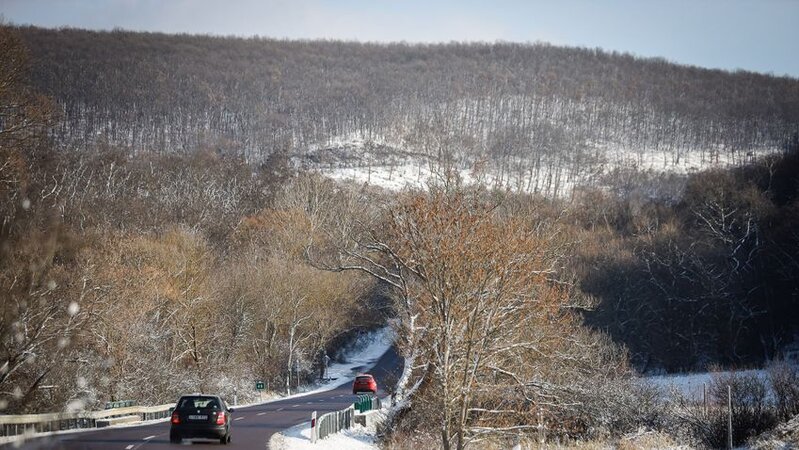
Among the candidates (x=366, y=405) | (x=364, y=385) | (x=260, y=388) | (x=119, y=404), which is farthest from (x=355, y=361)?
(x=119, y=404)

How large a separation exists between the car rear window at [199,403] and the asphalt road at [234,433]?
1.11 m

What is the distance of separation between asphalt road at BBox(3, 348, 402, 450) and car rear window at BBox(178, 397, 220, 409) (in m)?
1.11

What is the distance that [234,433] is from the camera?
2991 cm

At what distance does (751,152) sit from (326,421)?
571 ft

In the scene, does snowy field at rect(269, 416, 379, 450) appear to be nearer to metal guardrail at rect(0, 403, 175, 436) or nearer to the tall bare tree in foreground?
the tall bare tree in foreground

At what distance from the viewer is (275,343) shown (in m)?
62.8

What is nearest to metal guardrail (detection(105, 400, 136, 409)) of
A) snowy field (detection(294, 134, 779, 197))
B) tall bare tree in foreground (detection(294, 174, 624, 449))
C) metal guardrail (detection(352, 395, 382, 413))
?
metal guardrail (detection(352, 395, 382, 413))

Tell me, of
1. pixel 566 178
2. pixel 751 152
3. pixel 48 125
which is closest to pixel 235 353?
pixel 48 125

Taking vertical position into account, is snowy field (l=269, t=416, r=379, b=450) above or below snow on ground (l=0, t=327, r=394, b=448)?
above

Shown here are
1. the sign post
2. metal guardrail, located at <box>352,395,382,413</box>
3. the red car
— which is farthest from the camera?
the red car

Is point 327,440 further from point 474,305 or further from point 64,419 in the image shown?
point 64,419

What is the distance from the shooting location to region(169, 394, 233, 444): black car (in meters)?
25.5

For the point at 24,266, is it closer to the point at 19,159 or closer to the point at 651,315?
the point at 19,159

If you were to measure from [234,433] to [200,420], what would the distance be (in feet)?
14.6
